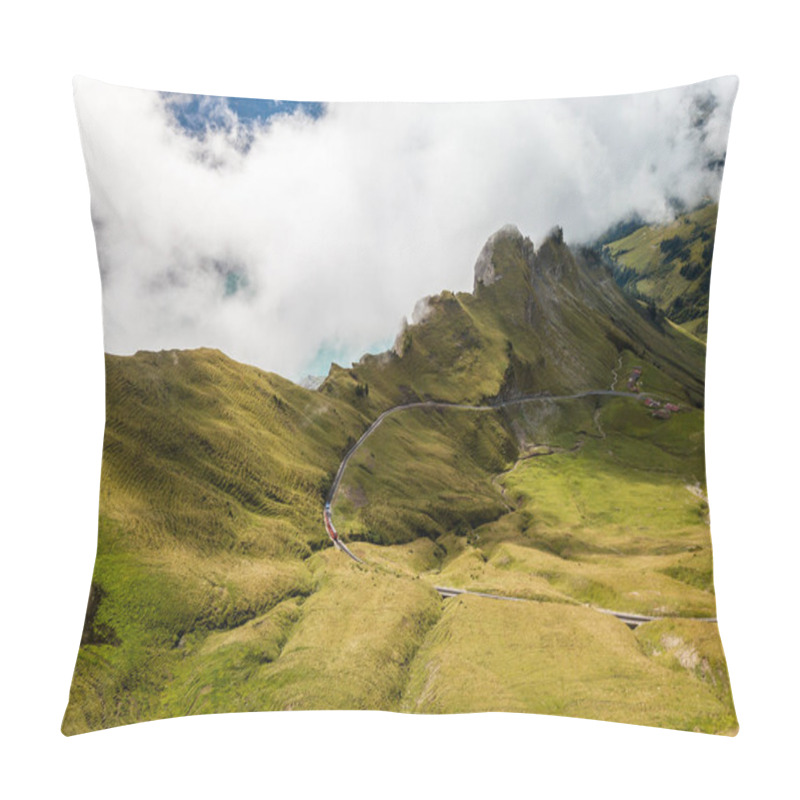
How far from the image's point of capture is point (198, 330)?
14.8 ft

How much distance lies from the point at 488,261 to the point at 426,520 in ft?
5.46

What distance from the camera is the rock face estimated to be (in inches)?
181

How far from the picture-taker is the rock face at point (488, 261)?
4609 millimetres

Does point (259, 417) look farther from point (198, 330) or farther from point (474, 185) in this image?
point (474, 185)

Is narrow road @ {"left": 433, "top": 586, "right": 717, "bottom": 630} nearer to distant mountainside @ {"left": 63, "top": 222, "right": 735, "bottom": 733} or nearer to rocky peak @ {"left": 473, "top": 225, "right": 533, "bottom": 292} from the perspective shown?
distant mountainside @ {"left": 63, "top": 222, "right": 735, "bottom": 733}

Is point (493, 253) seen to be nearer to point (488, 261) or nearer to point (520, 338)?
point (488, 261)

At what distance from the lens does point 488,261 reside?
4688 mm

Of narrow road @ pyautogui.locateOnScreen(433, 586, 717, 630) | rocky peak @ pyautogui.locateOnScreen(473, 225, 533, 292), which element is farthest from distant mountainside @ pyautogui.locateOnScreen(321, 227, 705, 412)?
narrow road @ pyautogui.locateOnScreen(433, 586, 717, 630)

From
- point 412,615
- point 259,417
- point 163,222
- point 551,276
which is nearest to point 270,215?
point 163,222

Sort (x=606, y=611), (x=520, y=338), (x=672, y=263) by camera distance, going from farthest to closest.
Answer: (x=520, y=338) < (x=672, y=263) < (x=606, y=611)

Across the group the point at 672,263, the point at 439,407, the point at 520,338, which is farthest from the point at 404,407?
the point at 672,263

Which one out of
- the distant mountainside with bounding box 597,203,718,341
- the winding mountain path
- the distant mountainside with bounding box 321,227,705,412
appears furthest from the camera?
the distant mountainside with bounding box 321,227,705,412

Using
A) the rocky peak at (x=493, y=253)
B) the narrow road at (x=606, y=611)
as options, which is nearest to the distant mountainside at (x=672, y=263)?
the rocky peak at (x=493, y=253)

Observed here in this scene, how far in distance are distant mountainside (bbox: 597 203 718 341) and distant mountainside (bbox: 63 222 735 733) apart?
0.29 feet
